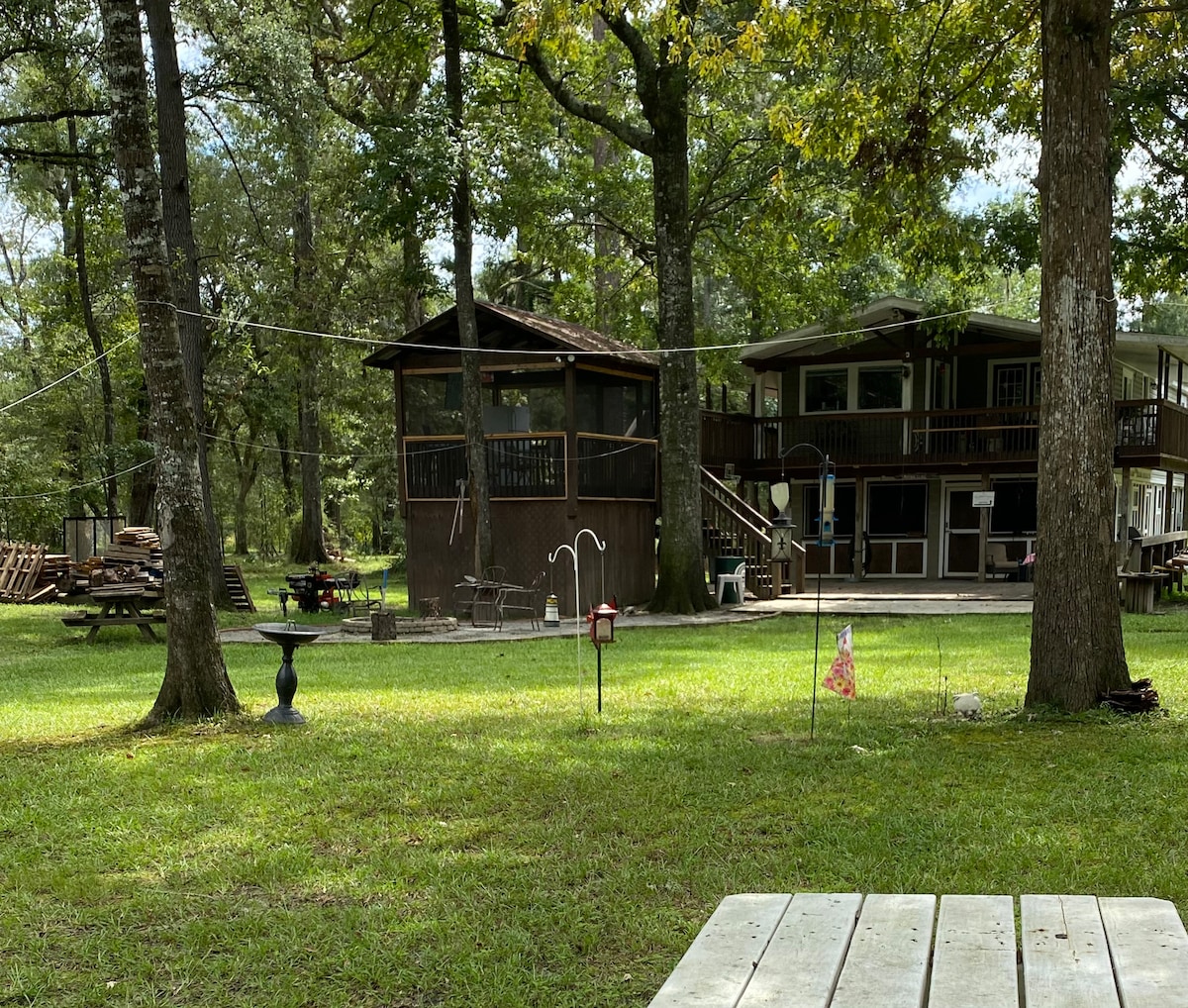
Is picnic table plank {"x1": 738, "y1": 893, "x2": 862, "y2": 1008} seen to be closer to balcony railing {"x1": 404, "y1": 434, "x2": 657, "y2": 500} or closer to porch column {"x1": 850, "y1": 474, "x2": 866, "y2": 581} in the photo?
balcony railing {"x1": 404, "y1": 434, "x2": 657, "y2": 500}

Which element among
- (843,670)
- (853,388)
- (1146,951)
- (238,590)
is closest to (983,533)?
(853,388)

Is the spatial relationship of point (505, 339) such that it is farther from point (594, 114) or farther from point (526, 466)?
point (594, 114)

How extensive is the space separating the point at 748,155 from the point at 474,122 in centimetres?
521

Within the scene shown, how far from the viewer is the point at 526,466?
20672 mm

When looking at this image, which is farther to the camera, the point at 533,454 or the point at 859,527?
the point at 859,527

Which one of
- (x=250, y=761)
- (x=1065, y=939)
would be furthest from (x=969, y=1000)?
(x=250, y=761)

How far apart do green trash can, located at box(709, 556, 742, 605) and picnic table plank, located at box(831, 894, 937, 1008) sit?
17.9 meters

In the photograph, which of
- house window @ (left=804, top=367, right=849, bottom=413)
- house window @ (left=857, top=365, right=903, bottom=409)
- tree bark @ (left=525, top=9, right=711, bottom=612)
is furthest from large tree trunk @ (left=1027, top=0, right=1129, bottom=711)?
house window @ (left=804, top=367, right=849, bottom=413)

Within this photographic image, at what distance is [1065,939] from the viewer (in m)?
2.90

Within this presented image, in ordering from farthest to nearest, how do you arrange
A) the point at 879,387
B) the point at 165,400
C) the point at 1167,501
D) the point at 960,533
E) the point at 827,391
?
the point at 1167,501
the point at 827,391
the point at 879,387
the point at 960,533
the point at 165,400

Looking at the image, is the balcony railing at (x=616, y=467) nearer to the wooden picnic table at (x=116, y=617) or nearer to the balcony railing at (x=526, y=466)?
the balcony railing at (x=526, y=466)

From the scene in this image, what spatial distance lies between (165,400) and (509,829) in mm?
4527

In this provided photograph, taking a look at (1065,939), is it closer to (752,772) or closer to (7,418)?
(752,772)

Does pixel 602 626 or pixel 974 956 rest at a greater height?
pixel 602 626
